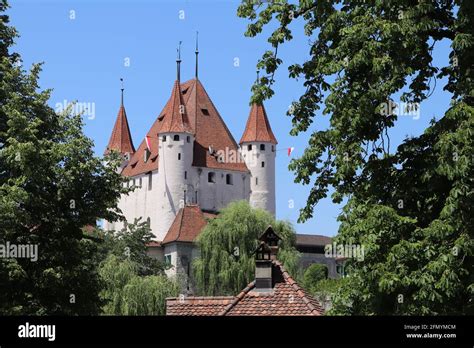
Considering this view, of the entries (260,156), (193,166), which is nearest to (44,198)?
(193,166)

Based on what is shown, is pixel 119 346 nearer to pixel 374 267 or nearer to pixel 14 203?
pixel 374 267

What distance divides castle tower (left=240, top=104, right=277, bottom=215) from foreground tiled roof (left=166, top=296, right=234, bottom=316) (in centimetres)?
8223

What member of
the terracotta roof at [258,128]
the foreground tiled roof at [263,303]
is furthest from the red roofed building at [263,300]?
the terracotta roof at [258,128]

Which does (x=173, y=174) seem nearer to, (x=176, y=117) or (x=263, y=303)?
(x=176, y=117)

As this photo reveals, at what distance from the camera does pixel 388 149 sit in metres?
18.4

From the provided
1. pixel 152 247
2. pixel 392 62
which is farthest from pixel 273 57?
pixel 152 247

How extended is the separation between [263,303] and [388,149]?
7.87m

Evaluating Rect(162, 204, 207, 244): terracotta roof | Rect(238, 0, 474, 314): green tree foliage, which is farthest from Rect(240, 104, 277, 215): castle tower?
Rect(238, 0, 474, 314): green tree foliage

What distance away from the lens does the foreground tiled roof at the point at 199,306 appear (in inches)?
998

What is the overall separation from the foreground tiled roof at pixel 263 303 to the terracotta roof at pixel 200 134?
80.9 meters

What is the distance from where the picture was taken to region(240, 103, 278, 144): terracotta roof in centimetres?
11019

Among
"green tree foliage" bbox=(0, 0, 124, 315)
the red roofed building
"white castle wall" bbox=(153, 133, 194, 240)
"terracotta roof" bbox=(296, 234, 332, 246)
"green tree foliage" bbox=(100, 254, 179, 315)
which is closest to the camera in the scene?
the red roofed building

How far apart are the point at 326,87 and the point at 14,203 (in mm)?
11331

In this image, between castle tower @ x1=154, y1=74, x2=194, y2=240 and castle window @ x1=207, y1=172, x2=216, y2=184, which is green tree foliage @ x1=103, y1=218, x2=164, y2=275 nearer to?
castle tower @ x1=154, y1=74, x2=194, y2=240
